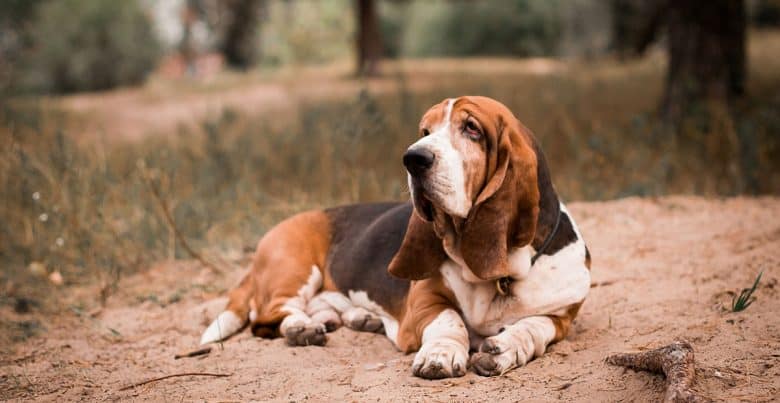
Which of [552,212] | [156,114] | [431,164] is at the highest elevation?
[431,164]

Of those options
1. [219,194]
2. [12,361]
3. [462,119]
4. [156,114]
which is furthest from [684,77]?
[156,114]

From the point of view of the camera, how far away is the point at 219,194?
26.2 feet

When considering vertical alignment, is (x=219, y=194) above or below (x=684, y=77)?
below

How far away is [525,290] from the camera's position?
12.6 ft

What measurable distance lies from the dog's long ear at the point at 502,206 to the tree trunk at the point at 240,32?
95.2 ft

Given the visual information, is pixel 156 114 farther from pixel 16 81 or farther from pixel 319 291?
pixel 319 291

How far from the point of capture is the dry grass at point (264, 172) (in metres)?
6.84

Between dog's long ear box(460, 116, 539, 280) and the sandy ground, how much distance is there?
21.7 inches

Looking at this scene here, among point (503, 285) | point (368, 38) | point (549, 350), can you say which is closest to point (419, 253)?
point (503, 285)

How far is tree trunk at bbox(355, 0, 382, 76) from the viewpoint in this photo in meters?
16.1

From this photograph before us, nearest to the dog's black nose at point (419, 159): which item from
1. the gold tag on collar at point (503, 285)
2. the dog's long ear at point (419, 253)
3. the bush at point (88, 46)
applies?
the dog's long ear at point (419, 253)

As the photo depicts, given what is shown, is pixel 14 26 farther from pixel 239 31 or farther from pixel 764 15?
pixel 764 15

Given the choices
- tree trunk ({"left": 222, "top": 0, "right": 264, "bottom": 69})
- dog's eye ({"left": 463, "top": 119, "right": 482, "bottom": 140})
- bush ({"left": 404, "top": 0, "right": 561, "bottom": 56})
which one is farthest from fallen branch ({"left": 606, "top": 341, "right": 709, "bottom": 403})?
tree trunk ({"left": 222, "top": 0, "right": 264, "bottom": 69})

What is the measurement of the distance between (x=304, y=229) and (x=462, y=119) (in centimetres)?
195
